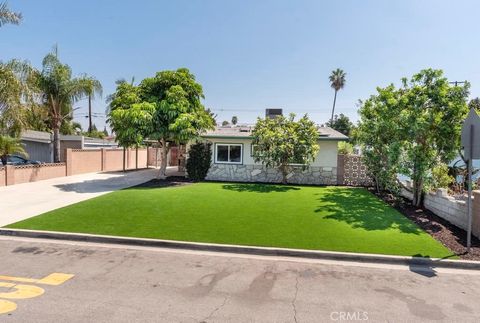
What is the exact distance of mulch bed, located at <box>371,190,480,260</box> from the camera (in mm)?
7086

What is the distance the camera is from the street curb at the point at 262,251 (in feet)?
21.2

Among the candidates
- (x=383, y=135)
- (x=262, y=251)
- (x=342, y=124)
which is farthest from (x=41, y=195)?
(x=342, y=124)

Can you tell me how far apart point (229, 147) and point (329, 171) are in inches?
233

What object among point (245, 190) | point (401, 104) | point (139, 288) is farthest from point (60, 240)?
point (401, 104)

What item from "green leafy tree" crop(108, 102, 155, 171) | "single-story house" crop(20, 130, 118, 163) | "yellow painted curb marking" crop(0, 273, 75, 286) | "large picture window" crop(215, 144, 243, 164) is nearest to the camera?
"yellow painted curb marking" crop(0, 273, 75, 286)

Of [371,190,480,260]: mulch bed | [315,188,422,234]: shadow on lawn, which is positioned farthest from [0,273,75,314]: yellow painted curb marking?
[371,190,480,260]: mulch bed

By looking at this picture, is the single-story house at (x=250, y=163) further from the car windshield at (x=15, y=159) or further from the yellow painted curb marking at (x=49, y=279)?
the yellow painted curb marking at (x=49, y=279)

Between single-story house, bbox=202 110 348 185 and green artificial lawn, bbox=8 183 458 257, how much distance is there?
4.74 m

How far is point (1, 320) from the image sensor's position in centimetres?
400

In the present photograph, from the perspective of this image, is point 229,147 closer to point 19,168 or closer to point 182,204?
point 182,204

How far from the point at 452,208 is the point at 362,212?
2.50 meters

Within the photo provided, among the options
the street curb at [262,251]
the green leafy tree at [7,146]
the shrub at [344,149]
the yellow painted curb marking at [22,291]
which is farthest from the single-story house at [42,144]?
the yellow painted curb marking at [22,291]

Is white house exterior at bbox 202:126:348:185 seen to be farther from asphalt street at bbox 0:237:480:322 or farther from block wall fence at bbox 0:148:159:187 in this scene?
asphalt street at bbox 0:237:480:322

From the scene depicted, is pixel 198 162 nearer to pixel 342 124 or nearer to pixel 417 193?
pixel 417 193
